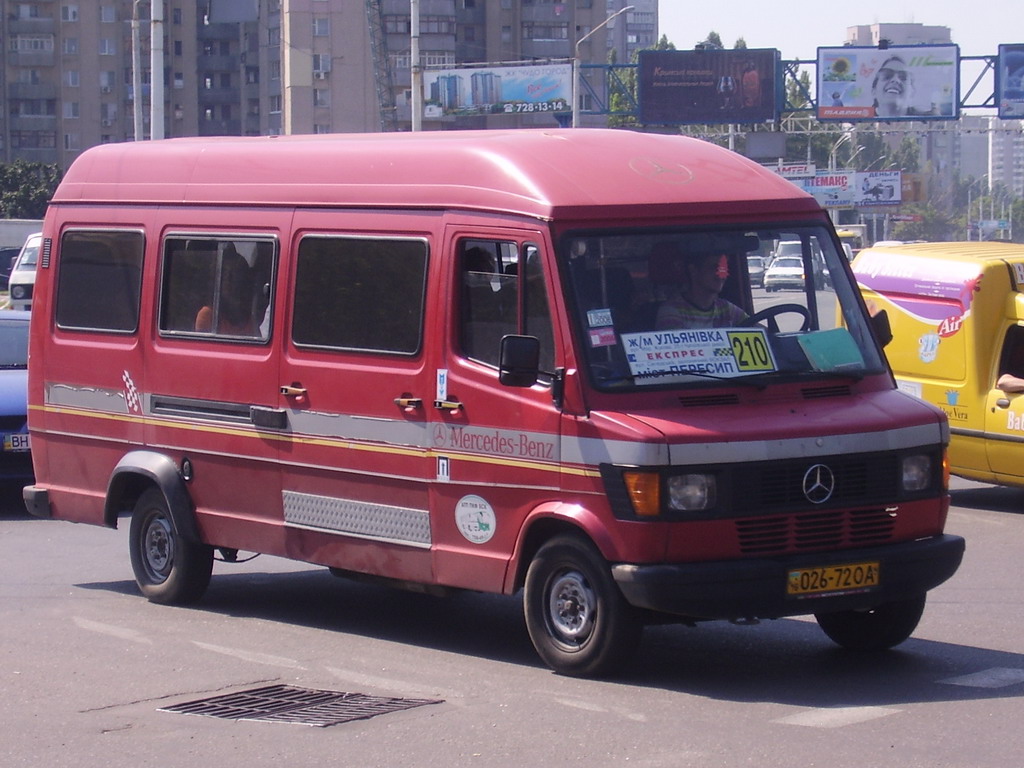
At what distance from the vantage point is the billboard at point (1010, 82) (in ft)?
206

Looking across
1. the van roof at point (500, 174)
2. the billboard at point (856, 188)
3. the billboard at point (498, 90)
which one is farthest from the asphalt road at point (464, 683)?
the billboard at point (856, 188)

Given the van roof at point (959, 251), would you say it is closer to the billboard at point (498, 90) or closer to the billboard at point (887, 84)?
the billboard at point (887, 84)

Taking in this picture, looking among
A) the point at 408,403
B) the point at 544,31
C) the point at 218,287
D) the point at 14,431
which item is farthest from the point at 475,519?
the point at 544,31

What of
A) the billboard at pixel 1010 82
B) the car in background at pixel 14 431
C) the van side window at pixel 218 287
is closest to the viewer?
the van side window at pixel 218 287

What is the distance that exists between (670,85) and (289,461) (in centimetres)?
6157

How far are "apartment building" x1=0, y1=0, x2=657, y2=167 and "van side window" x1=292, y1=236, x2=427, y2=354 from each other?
87.8m

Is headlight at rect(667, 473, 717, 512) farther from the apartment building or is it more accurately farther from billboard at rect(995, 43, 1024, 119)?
the apartment building

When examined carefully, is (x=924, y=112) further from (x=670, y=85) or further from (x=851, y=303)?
(x=851, y=303)

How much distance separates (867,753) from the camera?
616cm

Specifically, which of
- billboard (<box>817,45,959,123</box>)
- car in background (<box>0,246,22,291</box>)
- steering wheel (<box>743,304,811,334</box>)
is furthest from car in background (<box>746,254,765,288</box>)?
billboard (<box>817,45,959,123</box>)

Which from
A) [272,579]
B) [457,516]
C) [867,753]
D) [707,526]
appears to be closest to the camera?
[867,753]

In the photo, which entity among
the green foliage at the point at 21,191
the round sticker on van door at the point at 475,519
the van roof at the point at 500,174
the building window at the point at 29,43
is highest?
the building window at the point at 29,43

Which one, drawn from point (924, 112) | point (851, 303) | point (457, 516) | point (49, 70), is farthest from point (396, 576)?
point (49, 70)

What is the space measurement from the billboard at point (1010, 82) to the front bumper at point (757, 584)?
192ft
